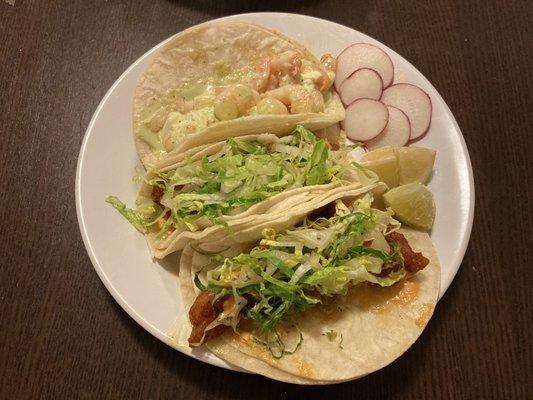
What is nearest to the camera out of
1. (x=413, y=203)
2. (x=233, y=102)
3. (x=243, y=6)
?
(x=413, y=203)

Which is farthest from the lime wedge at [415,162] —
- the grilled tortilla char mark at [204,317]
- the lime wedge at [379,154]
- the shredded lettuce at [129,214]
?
the shredded lettuce at [129,214]

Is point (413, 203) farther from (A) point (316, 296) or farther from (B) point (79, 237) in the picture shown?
(B) point (79, 237)

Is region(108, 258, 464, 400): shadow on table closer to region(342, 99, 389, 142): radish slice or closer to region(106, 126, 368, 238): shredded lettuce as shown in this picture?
region(106, 126, 368, 238): shredded lettuce

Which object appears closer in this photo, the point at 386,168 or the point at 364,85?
the point at 386,168

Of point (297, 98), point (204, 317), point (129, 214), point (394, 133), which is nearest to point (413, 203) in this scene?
point (394, 133)

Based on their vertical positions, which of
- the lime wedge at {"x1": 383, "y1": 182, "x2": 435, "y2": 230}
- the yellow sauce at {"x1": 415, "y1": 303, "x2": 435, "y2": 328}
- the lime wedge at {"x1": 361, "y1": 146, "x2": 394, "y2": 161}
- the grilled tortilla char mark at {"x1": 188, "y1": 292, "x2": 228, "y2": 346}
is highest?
the lime wedge at {"x1": 361, "y1": 146, "x2": 394, "y2": 161}

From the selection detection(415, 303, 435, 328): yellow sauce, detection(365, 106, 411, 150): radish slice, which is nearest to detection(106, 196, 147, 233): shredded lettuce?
detection(365, 106, 411, 150): radish slice

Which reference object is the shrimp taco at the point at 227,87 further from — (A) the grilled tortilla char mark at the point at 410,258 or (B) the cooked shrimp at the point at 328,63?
(A) the grilled tortilla char mark at the point at 410,258
